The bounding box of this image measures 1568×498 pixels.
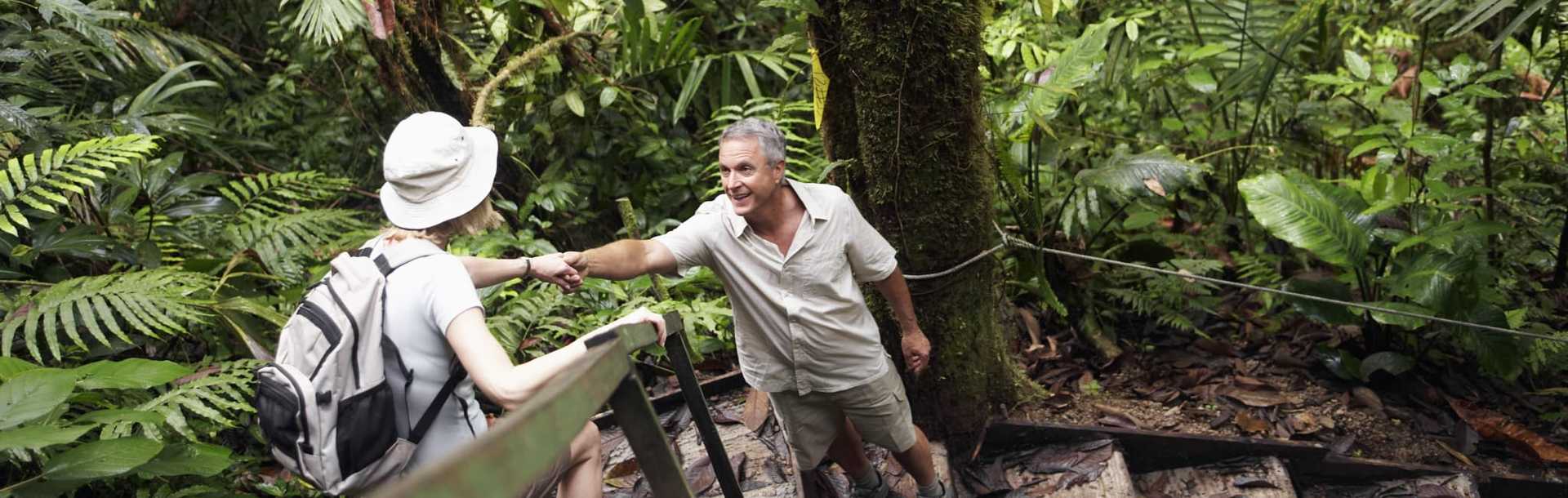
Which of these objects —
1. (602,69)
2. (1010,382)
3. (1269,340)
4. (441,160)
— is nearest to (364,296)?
(441,160)

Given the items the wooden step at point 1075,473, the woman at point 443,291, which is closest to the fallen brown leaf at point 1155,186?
the wooden step at point 1075,473

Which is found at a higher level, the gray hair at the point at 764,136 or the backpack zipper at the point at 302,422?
the gray hair at the point at 764,136

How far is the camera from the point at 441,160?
2.11 m

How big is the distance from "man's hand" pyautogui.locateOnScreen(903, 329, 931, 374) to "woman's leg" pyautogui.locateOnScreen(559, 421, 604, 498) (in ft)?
3.98

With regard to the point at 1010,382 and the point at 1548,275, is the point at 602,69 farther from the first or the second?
the point at 1548,275

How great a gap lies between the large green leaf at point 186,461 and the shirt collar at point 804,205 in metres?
1.46

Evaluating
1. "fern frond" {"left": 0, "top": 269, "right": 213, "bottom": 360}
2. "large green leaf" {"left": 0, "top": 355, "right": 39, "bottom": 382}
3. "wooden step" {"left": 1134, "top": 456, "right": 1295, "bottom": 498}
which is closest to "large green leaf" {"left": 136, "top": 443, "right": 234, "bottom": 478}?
"large green leaf" {"left": 0, "top": 355, "right": 39, "bottom": 382}

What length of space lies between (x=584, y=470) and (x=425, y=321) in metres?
0.56

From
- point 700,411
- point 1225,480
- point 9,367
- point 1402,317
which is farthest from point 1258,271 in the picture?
point 9,367

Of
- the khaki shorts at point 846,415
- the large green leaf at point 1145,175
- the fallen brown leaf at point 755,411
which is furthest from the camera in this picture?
the large green leaf at point 1145,175

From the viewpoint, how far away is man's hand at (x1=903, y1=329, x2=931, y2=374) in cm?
330

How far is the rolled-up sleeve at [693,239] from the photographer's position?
2943 millimetres

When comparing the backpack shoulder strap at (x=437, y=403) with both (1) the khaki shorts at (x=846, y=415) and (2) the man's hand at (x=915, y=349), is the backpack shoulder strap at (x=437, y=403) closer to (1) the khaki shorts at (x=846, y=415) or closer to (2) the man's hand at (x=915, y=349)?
(1) the khaki shorts at (x=846, y=415)

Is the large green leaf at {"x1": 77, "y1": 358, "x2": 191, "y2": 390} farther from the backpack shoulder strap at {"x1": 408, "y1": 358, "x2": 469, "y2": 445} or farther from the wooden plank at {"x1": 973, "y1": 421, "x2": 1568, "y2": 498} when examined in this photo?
the wooden plank at {"x1": 973, "y1": 421, "x2": 1568, "y2": 498}
